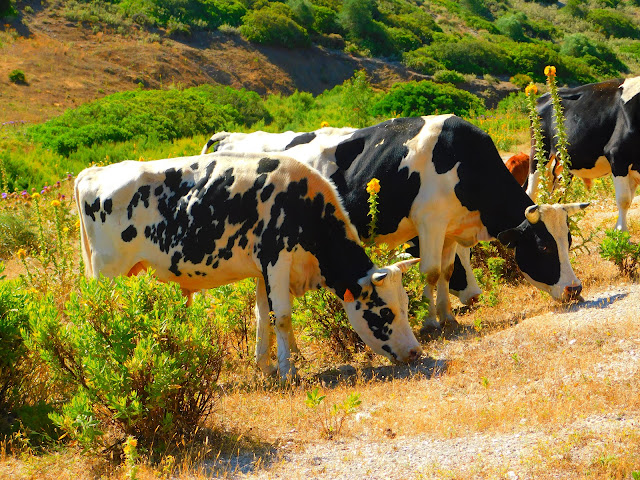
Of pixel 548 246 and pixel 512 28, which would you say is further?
pixel 512 28

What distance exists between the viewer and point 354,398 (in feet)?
18.3

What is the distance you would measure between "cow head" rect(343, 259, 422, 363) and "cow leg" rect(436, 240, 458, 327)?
→ 1698 mm

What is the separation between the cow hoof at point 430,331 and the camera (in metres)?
8.62

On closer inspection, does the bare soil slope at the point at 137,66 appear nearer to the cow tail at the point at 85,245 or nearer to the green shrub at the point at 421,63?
the green shrub at the point at 421,63

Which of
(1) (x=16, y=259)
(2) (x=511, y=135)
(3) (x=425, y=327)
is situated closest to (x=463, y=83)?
(2) (x=511, y=135)

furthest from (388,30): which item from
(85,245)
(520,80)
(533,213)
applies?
(85,245)

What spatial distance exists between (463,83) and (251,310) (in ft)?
119

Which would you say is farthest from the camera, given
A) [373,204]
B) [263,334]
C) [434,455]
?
[373,204]

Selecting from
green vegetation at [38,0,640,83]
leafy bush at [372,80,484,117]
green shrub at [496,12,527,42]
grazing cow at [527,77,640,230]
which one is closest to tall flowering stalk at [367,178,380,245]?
grazing cow at [527,77,640,230]

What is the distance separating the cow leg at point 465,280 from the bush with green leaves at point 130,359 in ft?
14.8

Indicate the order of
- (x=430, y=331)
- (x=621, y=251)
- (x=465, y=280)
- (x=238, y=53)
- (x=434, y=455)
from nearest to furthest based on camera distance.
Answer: (x=434, y=455) → (x=430, y=331) → (x=621, y=251) → (x=465, y=280) → (x=238, y=53)

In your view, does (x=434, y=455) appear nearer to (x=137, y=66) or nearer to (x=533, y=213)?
(x=533, y=213)

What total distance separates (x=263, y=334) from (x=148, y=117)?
76.9ft

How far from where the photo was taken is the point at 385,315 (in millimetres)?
7434
